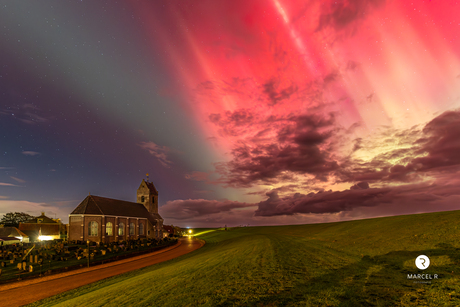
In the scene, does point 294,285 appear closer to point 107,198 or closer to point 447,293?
point 447,293

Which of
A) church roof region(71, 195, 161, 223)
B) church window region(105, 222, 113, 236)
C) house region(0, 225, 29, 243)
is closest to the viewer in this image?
church roof region(71, 195, 161, 223)

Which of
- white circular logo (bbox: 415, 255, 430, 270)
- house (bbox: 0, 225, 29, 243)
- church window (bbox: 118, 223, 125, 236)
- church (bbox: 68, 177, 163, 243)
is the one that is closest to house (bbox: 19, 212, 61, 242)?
house (bbox: 0, 225, 29, 243)

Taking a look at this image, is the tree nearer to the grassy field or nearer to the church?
the church

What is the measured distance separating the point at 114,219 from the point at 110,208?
3857 mm

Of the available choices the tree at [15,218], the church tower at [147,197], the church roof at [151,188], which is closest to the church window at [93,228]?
the church tower at [147,197]

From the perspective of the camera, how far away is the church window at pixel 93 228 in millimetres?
63056

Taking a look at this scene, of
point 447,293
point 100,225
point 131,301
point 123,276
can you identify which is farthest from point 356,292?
point 100,225

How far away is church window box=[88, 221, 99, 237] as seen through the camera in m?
63.1

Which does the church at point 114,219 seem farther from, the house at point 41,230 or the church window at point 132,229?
the house at point 41,230

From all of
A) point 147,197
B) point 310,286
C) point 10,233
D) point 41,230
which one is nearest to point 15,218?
point 41,230

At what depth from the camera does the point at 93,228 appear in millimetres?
63625

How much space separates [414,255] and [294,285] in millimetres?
13394

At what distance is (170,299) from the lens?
1102 centimetres

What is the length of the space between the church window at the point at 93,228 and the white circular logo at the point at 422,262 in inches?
2725
